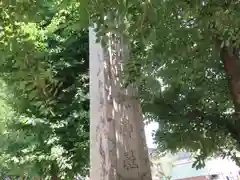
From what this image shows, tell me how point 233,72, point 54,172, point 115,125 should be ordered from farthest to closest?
point 54,172 < point 233,72 < point 115,125

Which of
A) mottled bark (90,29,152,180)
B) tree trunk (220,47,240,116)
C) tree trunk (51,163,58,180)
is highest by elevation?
tree trunk (220,47,240,116)

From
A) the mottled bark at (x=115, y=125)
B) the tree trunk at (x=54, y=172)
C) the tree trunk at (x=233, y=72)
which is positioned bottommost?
the mottled bark at (x=115, y=125)

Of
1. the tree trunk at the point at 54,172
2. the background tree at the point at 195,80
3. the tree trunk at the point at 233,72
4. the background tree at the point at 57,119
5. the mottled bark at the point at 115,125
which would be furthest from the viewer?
the tree trunk at the point at 54,172

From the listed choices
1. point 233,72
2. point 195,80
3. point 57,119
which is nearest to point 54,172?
point 57,119

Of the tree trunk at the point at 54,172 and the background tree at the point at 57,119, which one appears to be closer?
the background tree at the point at 57,119

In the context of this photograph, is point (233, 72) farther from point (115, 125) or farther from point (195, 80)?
point (115, 125)

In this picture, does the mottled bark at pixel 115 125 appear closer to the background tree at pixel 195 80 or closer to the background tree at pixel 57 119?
the background tree at pixel 195 80

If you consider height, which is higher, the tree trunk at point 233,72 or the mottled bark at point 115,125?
the tree trunk at point 233,72

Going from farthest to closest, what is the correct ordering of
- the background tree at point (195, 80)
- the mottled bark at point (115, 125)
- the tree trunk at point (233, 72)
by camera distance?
the tree trunk at point (233, 72) < the mottled bark at point (115, 125) < the background tree at point (195, 80)

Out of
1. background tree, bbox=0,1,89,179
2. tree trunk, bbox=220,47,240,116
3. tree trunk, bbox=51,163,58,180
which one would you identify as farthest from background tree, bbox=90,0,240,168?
tree trunk, bbox=51,163,58,180

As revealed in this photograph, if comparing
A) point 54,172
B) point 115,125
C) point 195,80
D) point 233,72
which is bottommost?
point 115,125

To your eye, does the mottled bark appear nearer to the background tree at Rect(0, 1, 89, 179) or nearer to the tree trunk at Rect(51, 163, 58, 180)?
the background tree at Rect(0, 1, 89, 179)

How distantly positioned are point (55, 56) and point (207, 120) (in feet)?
8.34

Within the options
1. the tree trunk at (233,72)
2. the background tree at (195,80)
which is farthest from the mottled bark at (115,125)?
the tree trunk at (233,72)
